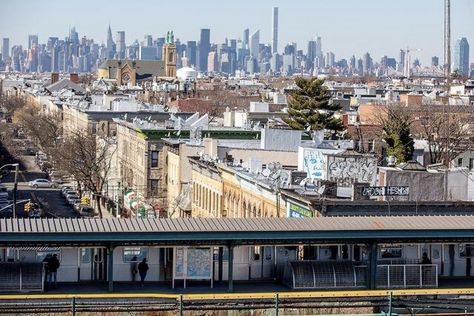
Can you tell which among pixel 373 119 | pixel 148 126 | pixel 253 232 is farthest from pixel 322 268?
pixel 373 119

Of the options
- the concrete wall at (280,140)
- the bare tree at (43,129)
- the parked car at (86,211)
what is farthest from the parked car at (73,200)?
the bare tree at (43,129)

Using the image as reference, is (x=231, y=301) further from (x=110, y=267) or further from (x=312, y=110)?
(x=312, y=110)

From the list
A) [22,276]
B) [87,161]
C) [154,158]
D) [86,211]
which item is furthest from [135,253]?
[87,161]

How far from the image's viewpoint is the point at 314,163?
152 ft

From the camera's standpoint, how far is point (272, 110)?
10019 cm

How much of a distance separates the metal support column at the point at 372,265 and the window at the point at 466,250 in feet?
8.53

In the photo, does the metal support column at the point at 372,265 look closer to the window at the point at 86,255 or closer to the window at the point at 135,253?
the window at the point at 135,253

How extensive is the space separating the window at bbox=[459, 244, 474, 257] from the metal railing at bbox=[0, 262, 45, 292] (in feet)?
31.2

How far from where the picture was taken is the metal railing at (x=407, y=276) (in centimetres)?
2966

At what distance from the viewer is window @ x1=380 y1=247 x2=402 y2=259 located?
30250 millimetres

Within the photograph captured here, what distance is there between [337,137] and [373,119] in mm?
21325

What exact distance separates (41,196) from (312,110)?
57.1ft

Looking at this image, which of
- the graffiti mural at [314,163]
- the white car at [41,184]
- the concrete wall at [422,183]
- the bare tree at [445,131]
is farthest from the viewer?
the white car at [41,184]

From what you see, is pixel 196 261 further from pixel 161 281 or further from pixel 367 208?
pixel 367 208
